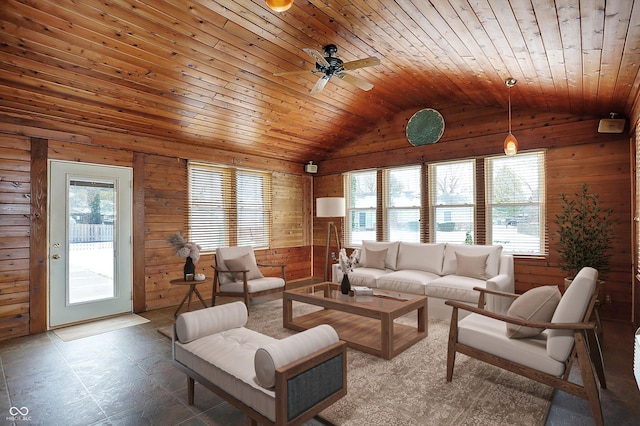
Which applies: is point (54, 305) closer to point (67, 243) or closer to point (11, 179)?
point (67, 243)

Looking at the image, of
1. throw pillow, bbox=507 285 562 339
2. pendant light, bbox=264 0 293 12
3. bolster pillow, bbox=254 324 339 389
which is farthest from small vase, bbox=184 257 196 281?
throw pillow, bbox=507 285 562 339

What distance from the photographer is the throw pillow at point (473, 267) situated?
182 inches

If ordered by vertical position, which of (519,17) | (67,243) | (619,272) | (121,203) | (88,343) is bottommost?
(88,343)

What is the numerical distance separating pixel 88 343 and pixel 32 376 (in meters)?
0.78

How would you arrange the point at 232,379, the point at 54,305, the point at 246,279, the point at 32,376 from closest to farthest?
the point at 232,379
the point at 32,376
the point at 54,305
the point at 246,279

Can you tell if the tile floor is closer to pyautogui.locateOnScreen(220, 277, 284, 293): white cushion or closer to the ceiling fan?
pyautogui.locateOnScreen(220, 277, 284, 293): white cushion

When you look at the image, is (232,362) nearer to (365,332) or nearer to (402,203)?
(365,332)

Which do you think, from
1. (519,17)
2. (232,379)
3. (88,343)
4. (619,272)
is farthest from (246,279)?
(619,272)

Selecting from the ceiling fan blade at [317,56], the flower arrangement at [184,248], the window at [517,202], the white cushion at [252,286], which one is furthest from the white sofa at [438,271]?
the ceiling fan blade at [317,56]

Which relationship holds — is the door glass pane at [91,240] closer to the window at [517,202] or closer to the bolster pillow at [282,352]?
the bolster pillow at [282,352]

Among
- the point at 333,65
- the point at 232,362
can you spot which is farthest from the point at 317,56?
the point at 232,362

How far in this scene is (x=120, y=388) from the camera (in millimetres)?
2760

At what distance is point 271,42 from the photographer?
3666 mm

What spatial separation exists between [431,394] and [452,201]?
3737mm
